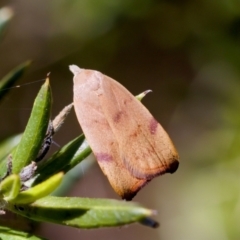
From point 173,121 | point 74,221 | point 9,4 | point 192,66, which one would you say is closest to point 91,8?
point 9,4

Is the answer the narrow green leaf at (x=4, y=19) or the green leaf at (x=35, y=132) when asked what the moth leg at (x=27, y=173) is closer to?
the green leaf at (x=35, y=132)

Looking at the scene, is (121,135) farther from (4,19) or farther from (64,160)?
(4,19)

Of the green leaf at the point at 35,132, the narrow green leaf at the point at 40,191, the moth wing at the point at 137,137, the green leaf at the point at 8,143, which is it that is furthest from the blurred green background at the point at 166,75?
the narrow green leaf at the point at 40,191

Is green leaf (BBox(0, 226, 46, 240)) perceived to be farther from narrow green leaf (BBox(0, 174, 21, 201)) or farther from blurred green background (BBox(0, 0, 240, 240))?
blurred green background (BBox(0, 0, 240, 240))

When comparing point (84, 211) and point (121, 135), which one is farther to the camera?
point (121, 135)

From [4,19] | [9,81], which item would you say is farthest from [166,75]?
[9,81]
